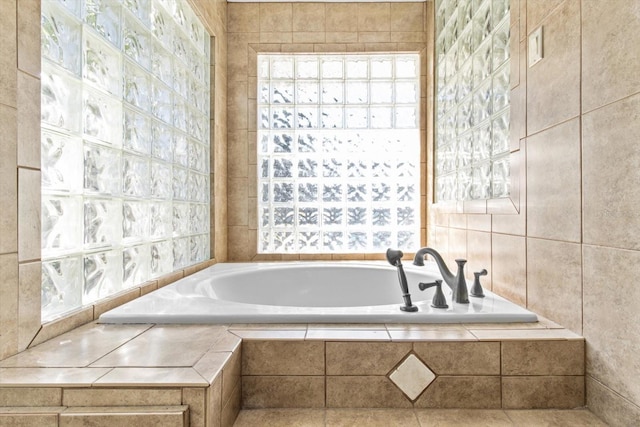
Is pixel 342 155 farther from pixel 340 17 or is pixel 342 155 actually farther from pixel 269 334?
pixel 269 334

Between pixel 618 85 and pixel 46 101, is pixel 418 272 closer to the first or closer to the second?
pixel 618 85

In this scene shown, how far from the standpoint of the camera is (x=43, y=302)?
1.07m

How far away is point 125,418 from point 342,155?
82.4 inches

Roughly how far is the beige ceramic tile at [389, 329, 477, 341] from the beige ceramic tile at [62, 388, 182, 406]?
61 cm

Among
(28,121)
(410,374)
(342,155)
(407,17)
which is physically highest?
(407,17)

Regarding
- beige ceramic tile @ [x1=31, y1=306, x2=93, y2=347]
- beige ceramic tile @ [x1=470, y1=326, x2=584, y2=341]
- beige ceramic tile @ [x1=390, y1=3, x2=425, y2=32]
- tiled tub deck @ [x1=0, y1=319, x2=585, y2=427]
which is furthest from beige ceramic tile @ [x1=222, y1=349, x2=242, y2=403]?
beige ceramic tile @ [x1=390, y1=3, x2=425, y2=32]

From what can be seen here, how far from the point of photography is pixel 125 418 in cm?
81

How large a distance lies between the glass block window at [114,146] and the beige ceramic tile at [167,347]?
29 cm

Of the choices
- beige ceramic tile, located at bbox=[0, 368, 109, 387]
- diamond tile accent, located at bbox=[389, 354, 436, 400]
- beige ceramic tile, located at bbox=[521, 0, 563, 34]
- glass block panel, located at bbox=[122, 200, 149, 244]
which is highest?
beige ceramic tile, located at bbox=[521, 0, 563, 34]

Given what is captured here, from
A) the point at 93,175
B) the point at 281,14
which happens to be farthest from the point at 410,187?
the point at 93,175

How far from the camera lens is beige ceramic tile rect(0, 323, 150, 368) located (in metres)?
0.92

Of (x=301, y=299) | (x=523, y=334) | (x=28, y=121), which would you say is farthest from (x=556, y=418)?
(x=28, y=121)

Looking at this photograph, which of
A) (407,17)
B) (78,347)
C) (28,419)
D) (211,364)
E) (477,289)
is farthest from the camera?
(407,17)

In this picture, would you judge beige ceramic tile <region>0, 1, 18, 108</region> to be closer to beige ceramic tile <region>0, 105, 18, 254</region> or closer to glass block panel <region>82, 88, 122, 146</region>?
beige ceramic tile <region>0, 105, 18, 254</region>
